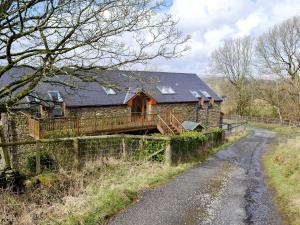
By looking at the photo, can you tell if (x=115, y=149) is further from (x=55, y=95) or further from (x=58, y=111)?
(x=55, y=95)

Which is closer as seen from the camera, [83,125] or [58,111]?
[83,125]

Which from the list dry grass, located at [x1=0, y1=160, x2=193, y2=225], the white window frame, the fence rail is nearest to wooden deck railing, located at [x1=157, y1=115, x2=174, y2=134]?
the white window frame

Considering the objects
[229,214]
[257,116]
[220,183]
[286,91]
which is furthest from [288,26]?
[229,214]

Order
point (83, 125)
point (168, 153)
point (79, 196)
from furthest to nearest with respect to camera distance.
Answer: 1. point (83, 125)
2. point (168, 153)
3. point (79, 196)

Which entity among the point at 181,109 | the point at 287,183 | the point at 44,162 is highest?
the point at 181,109

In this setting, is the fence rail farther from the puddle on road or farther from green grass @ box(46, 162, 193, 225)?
green grass @ box(46, 162, 193, 225)

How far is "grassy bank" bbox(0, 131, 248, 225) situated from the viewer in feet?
21.2

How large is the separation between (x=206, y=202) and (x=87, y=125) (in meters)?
11.2

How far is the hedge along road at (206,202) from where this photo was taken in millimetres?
7141

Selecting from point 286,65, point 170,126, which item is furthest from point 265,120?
point 170,126

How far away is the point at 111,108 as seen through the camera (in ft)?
70.3

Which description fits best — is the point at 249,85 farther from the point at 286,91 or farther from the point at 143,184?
the point at 143,184

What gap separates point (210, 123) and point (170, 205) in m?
23.5

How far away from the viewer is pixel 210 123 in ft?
101
